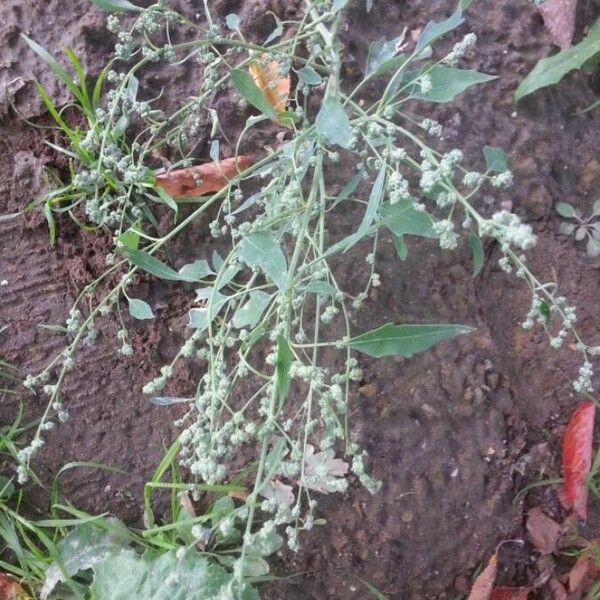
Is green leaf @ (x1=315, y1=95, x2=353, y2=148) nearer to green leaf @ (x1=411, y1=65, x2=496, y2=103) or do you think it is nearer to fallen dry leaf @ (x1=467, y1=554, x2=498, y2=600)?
green leaf @ (x1=411, y1=65, x2=496, y2=103)

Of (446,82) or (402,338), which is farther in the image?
(446,82)

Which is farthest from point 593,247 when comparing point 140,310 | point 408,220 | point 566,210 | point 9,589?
point 9,589

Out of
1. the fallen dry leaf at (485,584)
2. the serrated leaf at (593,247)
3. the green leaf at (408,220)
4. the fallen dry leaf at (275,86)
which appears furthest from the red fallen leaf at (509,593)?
the fallen dry leaf at (275,86)

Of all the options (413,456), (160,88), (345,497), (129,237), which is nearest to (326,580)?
(345,497)

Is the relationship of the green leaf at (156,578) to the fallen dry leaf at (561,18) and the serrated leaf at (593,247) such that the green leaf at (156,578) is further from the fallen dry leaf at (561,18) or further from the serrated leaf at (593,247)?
the fallen dry leaf at (561,18)

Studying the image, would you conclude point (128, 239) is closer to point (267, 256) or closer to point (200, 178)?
point (200, 178)

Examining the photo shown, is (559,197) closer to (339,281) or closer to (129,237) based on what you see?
(339,281)
